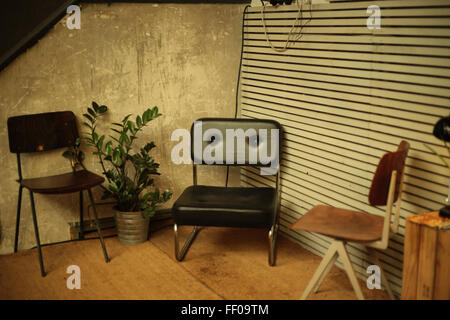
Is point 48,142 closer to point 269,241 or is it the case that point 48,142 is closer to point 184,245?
point 184,245

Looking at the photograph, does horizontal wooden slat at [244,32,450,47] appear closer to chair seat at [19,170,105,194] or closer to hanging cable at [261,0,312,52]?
hanging cable at [261,0,312,52]

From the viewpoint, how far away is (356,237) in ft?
9.77

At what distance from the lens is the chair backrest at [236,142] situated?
4.14m

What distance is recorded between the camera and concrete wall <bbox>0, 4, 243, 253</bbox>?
13.3 ft

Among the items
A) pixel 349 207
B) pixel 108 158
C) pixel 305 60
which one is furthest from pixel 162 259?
pixel 305 60

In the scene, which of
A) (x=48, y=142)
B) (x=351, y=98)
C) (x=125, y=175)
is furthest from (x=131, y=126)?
(x=351, y=98)

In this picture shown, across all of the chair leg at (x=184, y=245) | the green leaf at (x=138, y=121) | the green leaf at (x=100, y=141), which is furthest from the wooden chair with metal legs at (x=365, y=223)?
the green leaf at (x=100, y=141)

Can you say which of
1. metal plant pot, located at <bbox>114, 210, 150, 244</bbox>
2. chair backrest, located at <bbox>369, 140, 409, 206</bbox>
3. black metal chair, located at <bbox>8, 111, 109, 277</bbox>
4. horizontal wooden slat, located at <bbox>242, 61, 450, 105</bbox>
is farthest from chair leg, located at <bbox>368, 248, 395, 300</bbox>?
black metal chair, located at <bbox>8, 111, 109, 277</bbox>

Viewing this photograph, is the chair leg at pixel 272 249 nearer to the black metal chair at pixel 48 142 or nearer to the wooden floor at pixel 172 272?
the wooden floor at pixel 172 272

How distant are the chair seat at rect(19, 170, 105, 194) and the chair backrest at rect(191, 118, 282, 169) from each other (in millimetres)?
844

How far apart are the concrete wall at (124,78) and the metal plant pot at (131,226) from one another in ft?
1.22

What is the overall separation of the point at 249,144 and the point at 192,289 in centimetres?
128

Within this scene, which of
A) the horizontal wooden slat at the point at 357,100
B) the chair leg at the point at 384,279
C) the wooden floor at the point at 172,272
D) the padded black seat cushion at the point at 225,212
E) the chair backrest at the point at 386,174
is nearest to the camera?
the chair backrest at the point at 386,174

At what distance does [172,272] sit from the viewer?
3770mm
